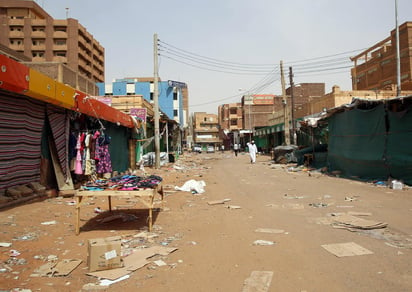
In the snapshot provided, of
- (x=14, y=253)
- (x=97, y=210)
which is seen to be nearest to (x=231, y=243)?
(x=14, y=253)

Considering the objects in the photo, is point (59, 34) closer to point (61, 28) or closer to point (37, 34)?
point (61, 28)

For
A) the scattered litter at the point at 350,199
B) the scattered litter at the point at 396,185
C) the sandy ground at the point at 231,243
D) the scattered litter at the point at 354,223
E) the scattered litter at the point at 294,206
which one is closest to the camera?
the sandy ground at the point at 231,243

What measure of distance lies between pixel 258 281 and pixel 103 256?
1.89 metres

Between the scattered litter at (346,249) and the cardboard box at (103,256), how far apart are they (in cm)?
289

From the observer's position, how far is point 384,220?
5.87 meters

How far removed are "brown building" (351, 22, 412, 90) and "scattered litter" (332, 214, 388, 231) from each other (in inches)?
1142

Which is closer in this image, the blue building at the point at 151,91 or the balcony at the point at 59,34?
the blue building at the point at 151,91

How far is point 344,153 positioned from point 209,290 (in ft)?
39.3

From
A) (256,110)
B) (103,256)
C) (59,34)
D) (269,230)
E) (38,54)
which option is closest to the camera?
(103,256)

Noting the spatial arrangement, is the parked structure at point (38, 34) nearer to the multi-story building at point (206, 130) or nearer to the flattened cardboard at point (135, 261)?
the multi-story building at point (206, 130)

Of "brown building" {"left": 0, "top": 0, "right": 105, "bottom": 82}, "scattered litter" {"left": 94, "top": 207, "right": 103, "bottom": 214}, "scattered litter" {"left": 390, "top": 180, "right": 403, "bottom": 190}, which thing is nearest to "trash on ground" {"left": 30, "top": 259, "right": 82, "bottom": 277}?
"scattered litter" {"left": 94, "top": 207, "right": 103, "bottom": 214}

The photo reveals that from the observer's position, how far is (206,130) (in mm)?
94312

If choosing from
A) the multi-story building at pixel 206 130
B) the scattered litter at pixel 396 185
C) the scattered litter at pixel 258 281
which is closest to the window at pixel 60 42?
the multi-story building at pixel 206 130

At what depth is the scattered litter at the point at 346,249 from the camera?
13.4 ft
